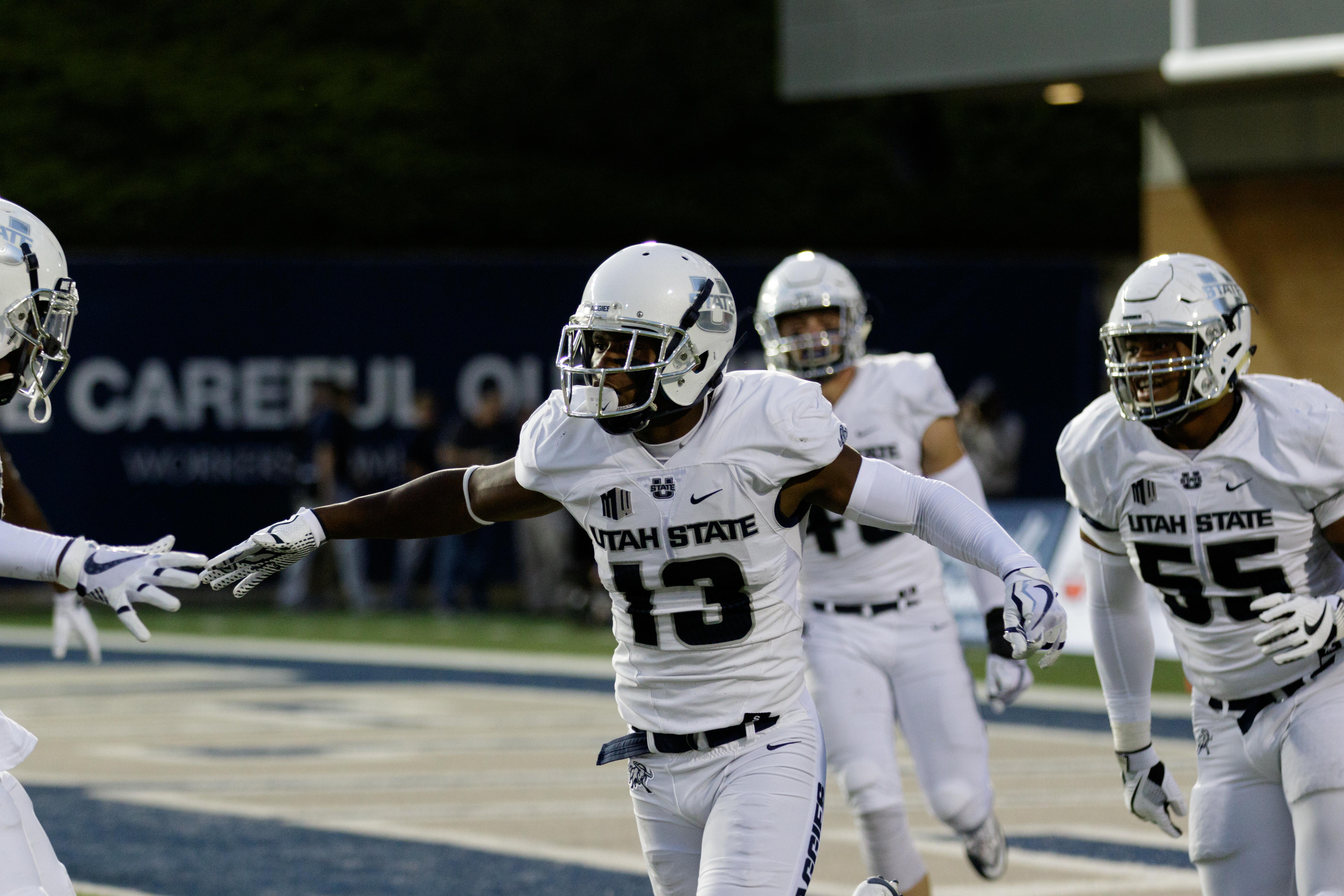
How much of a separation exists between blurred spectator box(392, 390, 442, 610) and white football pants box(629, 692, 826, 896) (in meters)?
11.3

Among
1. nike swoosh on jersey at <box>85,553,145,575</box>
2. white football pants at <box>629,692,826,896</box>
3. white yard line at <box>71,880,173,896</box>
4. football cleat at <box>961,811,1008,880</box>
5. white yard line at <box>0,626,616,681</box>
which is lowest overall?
white yard line at <box>0,626,616,681</box>

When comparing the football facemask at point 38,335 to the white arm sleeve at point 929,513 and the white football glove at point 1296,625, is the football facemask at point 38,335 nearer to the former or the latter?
the white arm sleeve at point 929,513

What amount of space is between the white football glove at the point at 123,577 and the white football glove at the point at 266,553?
333 mm

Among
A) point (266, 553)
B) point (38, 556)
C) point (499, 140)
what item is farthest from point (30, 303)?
point (499, 140)

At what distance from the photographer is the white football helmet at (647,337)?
433 cm

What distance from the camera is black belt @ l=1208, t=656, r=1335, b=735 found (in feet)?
15.4

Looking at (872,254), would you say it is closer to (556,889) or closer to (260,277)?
(260,277)

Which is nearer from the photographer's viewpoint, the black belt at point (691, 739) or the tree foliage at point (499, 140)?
the black belt at point (691, 739)

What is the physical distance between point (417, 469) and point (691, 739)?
1197cm

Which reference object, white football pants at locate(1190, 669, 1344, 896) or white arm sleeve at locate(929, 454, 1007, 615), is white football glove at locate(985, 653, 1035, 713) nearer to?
white arm sleeve at locate(929, 454, 1007, 615)

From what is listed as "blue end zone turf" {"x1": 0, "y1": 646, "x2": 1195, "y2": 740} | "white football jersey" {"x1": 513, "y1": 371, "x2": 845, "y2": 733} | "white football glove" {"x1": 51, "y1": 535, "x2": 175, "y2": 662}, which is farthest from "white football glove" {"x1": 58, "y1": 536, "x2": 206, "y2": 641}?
"blue end zone turf" {"x1": 0, "y1": 646, "x2": 1195, "y2": 740}

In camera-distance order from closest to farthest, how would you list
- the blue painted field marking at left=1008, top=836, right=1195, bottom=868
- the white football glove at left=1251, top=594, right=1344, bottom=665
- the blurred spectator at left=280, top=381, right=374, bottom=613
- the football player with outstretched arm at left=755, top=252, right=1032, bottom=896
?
the white football glove at left=1251, top=594, right=1344, bottom=665
the football player with outstretched arm at left=755, top=252, right=1032, bottom=896
the blue painted field marking at left=1008, top=836, right=1195, bottom=868
the blurred spectator at left=280, top=381, right=374, bottom=613

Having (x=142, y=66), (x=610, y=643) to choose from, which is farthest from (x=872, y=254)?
(x=610, y=643)

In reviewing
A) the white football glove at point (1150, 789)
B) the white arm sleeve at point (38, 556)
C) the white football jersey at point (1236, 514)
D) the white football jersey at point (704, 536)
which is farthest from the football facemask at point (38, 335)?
the white football glove at point (1150, 789)
